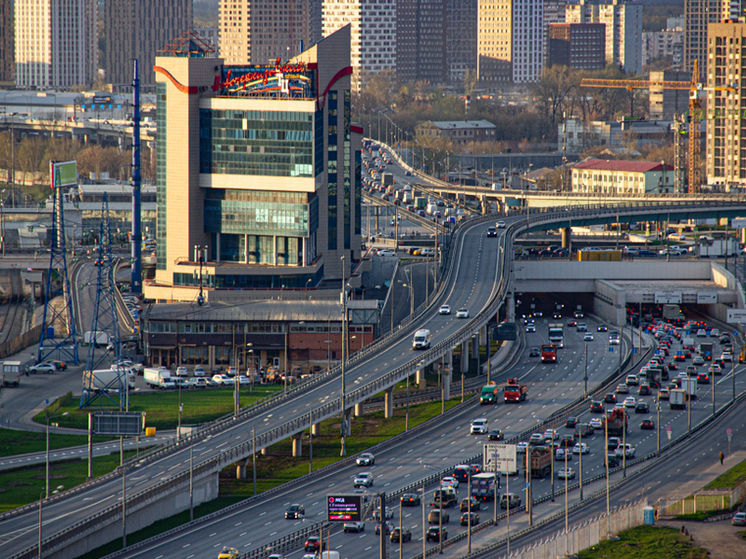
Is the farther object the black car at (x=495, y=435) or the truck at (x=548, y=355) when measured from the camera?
the truck at (x=548, y=355)

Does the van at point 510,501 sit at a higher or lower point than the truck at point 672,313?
lower

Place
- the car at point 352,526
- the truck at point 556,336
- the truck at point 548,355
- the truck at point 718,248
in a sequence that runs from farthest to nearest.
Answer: the truck at point 718,248, the truck at point 556,336, the truck at point 548,355, the car at point 352,526

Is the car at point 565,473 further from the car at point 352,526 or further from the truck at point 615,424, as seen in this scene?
the car at point 352,526

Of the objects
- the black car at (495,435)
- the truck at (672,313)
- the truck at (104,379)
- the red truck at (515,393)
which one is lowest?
the black car at (495,435)

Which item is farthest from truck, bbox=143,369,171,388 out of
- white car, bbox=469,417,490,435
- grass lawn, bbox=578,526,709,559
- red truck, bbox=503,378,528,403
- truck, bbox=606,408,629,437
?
grass lawn, bbox=578,526,709,559

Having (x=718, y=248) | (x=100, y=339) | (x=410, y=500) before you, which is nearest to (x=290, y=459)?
(x=410, y=500)

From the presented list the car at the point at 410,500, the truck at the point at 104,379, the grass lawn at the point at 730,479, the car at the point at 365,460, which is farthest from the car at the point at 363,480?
the truck at the point at 104,379

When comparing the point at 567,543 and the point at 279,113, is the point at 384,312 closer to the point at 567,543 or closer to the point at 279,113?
the point at 279,113

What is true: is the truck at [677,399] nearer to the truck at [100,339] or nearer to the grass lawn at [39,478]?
the grass lawn at [39,478]

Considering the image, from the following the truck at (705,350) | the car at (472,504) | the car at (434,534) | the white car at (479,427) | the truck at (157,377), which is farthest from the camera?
the truck at (705,350)
